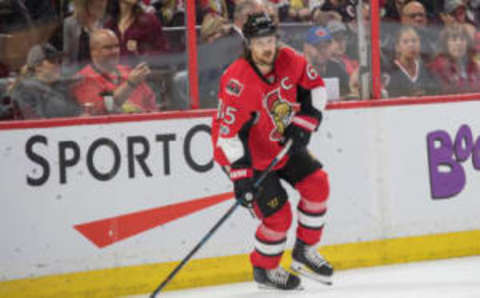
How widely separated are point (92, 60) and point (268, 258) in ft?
4.20

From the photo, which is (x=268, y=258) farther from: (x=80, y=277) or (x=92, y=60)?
(x=92, y=60)

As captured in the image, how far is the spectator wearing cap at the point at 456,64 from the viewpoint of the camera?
5633 millimetres

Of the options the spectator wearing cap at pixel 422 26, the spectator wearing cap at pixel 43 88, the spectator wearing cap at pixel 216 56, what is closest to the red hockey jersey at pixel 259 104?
the spectator wearing cap at pixel 216 56

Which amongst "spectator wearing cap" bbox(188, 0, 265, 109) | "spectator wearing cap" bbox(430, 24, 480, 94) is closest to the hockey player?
"spectator wearing cap" bbox(188, 0, 265, 109)

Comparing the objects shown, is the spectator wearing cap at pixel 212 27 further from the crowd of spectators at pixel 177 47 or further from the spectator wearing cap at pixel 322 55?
the spectator wearing cap at pixel 322 55

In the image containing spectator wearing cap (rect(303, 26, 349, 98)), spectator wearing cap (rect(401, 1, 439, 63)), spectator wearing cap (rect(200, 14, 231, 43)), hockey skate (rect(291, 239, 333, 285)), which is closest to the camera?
hockey skate (rect(291, 239, 333, 285))

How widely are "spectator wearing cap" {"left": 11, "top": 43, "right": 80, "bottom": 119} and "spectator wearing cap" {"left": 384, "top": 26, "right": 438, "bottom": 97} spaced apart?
1744 millimetres

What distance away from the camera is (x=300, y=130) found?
4.43m

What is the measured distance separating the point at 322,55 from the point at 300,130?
1024 millimetres

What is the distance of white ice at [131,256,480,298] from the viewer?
184 inches

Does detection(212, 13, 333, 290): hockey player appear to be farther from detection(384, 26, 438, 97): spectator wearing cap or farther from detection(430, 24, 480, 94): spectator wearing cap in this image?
detection(430, 24, 480, 94): spectator wearing cap

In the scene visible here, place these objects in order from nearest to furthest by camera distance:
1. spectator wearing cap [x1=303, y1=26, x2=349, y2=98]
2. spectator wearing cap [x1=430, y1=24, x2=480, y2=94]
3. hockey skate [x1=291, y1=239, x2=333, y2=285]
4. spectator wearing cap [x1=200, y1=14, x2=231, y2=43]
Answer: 1. hockey skate [x1=291, y1=239, x2=333, y2=285]
2. spectator wearing cap [x1=200, y1=14, x2=231, y2=43]
3. spectator wearing cap [x1=303, y1=26, x2=349, y2=98]
4. spectator wearing cap [x1=430, y1=24, x2=480, y2=94]

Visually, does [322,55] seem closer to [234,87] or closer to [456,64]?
[456,64]

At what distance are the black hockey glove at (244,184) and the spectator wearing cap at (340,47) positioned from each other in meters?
1.32
